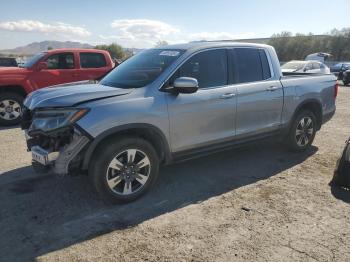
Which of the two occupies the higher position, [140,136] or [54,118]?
[54,118]

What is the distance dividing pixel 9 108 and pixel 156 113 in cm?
580

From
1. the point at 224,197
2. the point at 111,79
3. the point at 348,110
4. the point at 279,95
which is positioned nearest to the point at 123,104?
the point at 111,79

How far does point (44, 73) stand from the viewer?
9320mm

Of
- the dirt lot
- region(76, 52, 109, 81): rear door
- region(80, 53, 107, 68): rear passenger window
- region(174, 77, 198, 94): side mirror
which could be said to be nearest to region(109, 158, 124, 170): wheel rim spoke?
the dirt lot

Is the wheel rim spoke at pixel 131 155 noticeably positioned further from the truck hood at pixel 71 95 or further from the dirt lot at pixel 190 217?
the truck hood at pixel 71 95

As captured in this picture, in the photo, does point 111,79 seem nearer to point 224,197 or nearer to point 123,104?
point 123,104

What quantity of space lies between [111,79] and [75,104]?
114cm

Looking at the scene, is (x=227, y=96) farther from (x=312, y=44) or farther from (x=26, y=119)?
(x=312, y=44)

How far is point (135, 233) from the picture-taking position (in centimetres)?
357

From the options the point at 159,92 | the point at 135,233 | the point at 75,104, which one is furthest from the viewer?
the point at 159,92

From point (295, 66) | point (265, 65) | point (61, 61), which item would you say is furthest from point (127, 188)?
point (295, 66)

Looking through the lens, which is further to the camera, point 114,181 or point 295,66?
point 295,66

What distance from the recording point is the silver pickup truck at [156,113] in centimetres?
385

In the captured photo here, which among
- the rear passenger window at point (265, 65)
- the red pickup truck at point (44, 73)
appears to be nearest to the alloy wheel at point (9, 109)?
the red pickup truck at point (44, 73)
